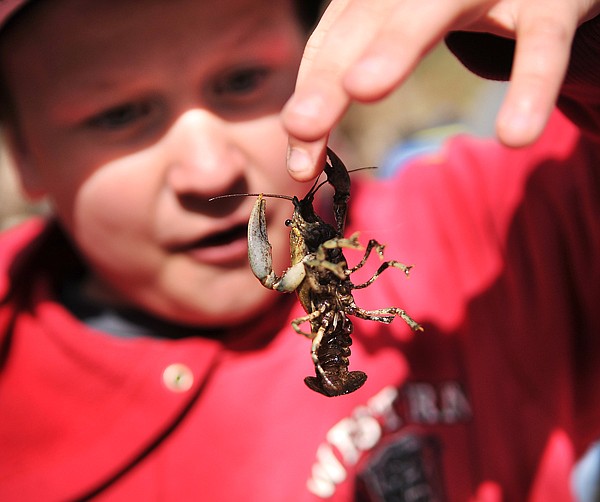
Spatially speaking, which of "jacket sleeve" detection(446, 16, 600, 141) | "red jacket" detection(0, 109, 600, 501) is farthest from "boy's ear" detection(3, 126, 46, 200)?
"jacket sleeve" detection(446, 16, 600, 141)

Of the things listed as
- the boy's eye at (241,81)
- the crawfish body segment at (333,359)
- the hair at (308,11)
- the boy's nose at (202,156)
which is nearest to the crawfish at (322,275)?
the crawfish body segment at (333,359)

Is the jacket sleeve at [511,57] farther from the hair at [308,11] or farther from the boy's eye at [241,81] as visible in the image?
the hair at [308,11]

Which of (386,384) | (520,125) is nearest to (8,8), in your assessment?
(520,125)

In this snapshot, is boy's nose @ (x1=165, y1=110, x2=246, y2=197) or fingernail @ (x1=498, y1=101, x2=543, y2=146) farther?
boy's nose @ (x1=165, y1=110, x2=246, y2=197)

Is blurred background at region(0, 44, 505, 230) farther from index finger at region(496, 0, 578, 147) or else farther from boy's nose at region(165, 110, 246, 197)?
index finger at region(496, 0, 578, 147)

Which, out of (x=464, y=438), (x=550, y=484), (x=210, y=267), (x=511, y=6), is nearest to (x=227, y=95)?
(x=210, y=267)
